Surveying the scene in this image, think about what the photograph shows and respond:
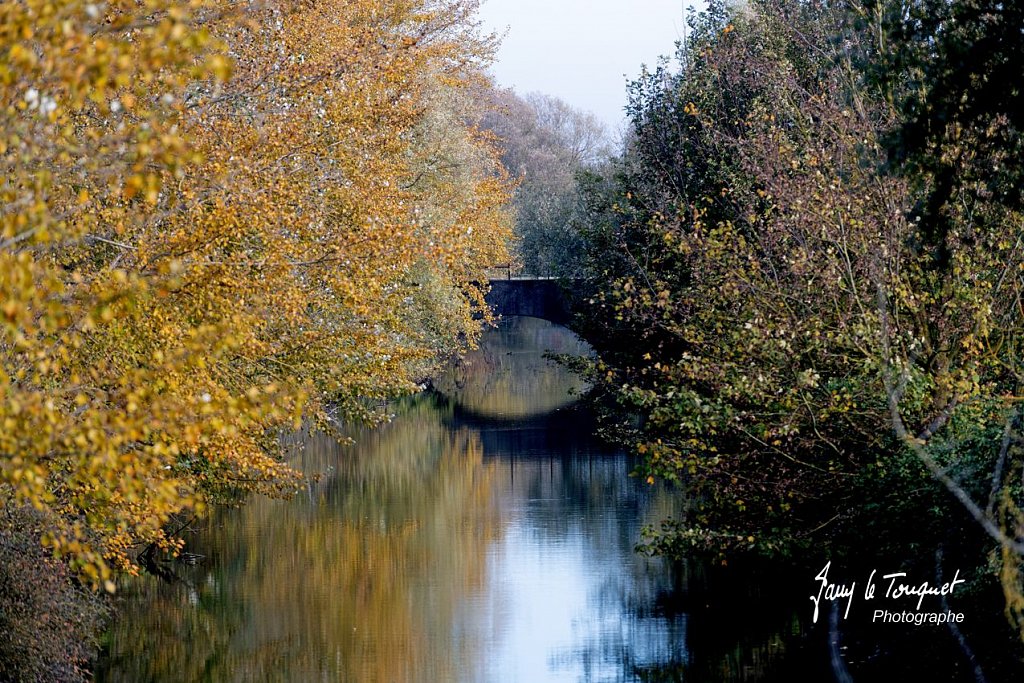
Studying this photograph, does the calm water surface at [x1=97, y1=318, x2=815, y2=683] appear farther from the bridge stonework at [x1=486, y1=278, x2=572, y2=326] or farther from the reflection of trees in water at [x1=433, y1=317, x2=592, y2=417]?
the bridge stonework at [x1=486, y1=278, x2=572, y2=326]

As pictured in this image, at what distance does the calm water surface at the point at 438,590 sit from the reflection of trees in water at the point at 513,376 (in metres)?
7.85

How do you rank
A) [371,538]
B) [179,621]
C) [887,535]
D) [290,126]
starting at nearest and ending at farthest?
[887,535] → [290,126] → [179,621] → [371,538]

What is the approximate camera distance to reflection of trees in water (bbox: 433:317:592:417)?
1834 inches

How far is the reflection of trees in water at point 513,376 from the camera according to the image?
46.6 meters

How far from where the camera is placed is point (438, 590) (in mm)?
21719

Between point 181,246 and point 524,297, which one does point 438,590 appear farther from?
point 524,297

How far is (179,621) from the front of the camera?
63.0ft

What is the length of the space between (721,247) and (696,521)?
3.83 metres

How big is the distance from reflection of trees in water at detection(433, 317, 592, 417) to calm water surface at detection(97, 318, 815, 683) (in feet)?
25.7

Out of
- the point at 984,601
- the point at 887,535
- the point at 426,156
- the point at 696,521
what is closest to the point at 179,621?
the point at 696,521

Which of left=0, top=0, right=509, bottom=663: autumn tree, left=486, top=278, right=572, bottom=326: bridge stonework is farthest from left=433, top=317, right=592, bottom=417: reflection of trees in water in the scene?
left=0, top=0, right=509, bottom=663: autumn tree

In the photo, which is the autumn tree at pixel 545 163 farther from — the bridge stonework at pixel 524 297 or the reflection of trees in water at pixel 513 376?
the reflection of trees in water at pixel 513 376

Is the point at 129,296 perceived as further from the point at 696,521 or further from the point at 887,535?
the point at 696,521

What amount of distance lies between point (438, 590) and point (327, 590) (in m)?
1.97
